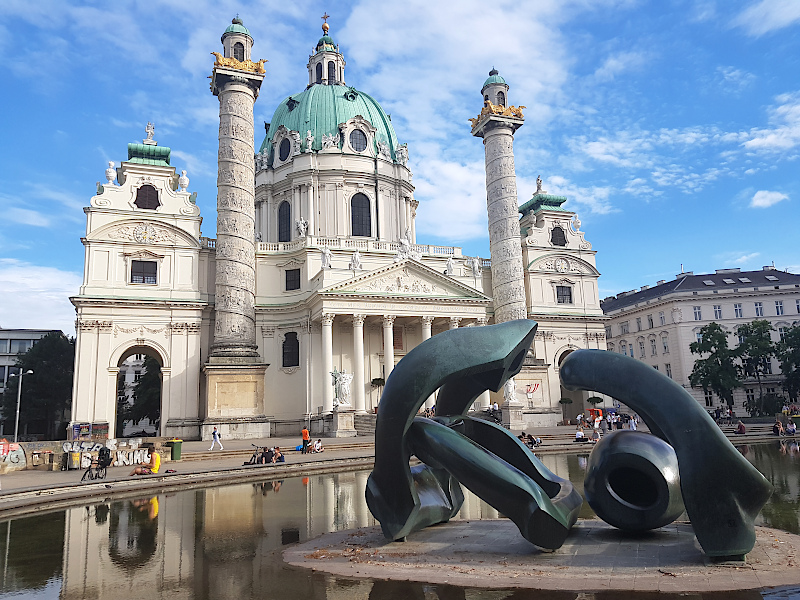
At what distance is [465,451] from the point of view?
29.1ft

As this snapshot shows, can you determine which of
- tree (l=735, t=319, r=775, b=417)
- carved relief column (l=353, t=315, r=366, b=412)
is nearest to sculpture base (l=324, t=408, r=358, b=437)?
carved relief column (l=353, t=315, r=366, b=412)

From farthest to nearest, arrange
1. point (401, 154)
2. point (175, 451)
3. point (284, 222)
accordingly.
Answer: point (401, 154), point (284, 222), point (175, 451)

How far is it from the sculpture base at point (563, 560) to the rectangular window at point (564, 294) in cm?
4567

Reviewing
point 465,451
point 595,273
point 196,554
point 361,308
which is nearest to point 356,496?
point 196,554

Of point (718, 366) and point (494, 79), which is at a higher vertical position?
point (494, 79)

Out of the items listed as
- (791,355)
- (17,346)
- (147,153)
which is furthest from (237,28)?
(17,346)

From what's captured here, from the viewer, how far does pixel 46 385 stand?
54.9m

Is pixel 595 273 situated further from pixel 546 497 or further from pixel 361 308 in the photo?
pixel 546 497

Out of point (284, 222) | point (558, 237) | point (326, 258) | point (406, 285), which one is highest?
point (284, 222)

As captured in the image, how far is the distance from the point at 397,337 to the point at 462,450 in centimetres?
3894

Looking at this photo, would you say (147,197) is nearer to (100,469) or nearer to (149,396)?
(149,396)

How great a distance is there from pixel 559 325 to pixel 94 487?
42.6 metres

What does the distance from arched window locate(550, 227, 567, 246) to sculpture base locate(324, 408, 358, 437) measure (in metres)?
28.0

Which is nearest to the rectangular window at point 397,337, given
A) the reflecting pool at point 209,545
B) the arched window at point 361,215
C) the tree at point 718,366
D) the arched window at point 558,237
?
the arched window at point 361,215
